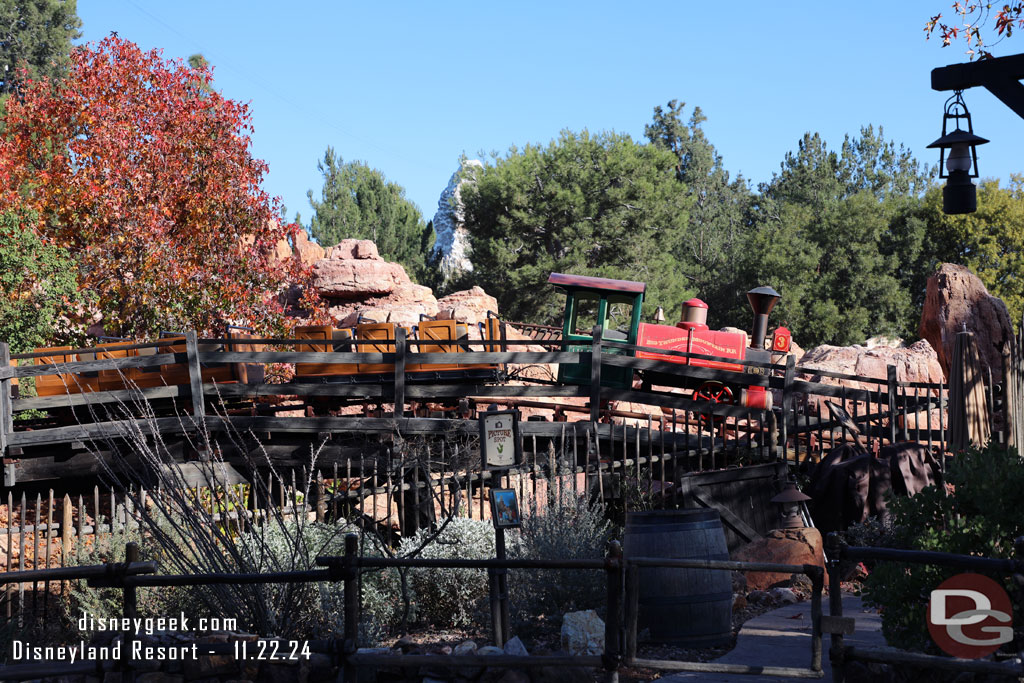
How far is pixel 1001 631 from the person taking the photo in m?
5.56

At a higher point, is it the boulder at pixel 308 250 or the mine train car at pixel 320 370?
the boulder at pixel 308 250

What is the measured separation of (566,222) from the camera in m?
38.4

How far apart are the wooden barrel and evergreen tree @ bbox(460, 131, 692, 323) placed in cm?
2985

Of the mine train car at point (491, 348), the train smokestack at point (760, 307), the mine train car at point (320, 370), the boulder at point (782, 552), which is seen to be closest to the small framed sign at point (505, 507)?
the boulder at point (782, 552)

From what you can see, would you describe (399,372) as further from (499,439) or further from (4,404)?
(499,439)

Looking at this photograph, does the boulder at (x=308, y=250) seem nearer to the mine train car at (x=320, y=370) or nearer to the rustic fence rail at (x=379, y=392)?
the mine train car at (x=320, y=370)

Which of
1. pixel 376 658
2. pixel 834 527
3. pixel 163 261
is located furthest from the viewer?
pixel 163 261

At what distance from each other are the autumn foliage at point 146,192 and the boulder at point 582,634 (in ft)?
44.4

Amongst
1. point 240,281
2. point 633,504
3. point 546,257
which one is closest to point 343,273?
point 546,257

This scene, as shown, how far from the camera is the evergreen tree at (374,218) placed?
46.4 meters

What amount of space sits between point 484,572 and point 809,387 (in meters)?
6.45

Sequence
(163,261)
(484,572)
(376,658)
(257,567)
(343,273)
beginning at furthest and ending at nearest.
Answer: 1. (343,273)
2. (163,261)
3. (484,572)
4. (257,567)
5. (376,658)

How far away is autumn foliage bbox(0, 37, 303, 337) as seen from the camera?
1828 cm

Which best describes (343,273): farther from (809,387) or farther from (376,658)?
(376,658)
